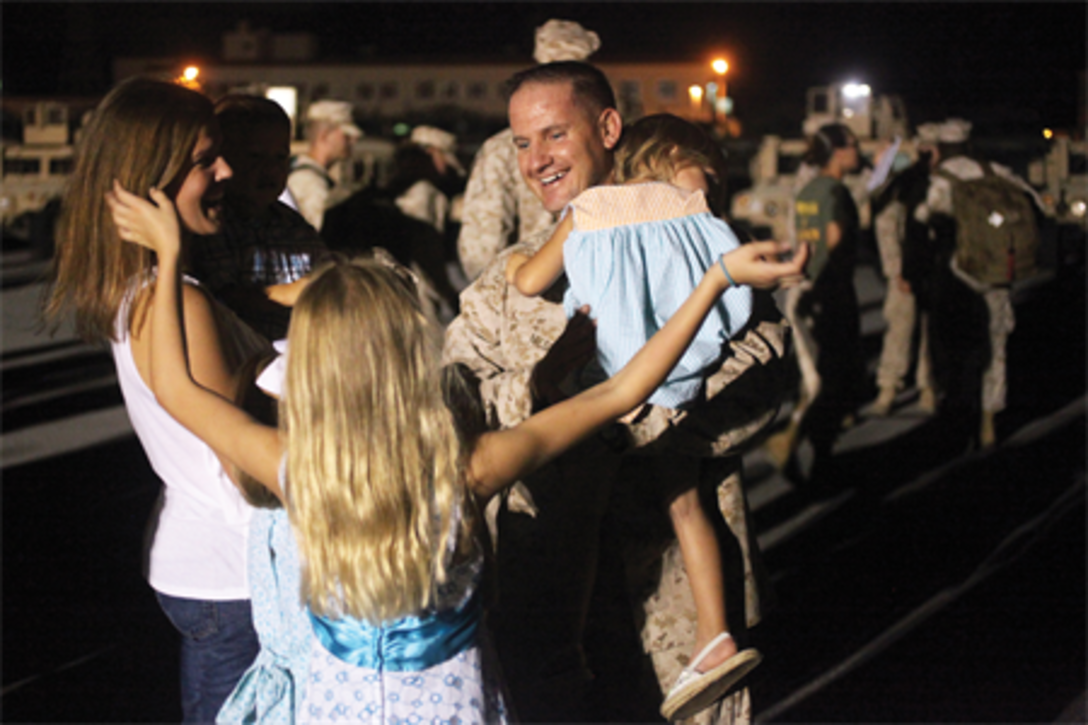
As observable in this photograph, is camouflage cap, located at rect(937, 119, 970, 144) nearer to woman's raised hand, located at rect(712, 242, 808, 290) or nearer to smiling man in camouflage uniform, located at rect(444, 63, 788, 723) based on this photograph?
smiling man in camouflage uniform, located at rect(444, 63, 788, 723)

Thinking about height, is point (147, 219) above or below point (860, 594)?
above

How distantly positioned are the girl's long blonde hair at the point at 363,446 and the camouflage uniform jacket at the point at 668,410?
45 centimetres

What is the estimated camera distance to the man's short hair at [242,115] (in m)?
2.57

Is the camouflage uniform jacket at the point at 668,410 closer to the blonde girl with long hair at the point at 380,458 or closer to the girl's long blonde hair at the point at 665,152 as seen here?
the girl's long blonde hair at the point at 665,152

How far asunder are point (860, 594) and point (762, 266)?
3201 millimetres

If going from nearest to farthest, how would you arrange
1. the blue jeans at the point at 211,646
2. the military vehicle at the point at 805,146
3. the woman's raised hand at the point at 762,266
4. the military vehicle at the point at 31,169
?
the woman's raised hand at the point at 762,266 → the blue jeans at the point at 211,646 → the military vehicle at the point at 805,146 → the military vehicle at the point at 31,169

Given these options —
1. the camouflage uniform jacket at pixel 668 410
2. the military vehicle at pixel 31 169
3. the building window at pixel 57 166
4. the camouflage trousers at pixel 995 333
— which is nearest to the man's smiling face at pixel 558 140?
the camouflage uniform jacket at pixel 668 410

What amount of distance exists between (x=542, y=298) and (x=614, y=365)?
1.03 feet

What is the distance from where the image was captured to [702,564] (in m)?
2.43

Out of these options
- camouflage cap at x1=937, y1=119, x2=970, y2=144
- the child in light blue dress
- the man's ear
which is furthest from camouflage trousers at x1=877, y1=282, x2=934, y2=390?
the child in light blue dress

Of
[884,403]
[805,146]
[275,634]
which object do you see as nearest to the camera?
[275,634]

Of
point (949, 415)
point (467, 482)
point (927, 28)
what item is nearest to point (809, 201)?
point (949, 415)

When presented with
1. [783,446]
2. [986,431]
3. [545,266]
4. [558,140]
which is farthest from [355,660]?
[986,431]

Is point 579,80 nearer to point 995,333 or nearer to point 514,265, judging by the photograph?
point 514,265
